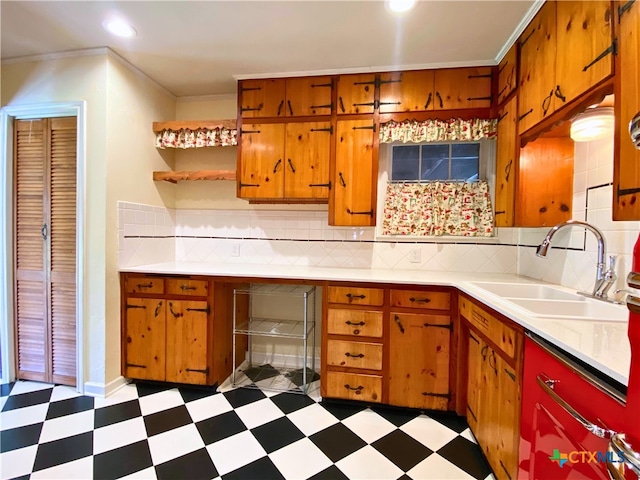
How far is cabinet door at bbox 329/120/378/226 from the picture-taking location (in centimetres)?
230

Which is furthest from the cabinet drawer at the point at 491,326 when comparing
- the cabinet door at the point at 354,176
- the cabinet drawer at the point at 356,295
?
the cabinet door at the point at 354,176

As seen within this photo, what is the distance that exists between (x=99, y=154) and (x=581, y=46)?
2756 millimetres

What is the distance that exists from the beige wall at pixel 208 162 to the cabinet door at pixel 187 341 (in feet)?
3.27

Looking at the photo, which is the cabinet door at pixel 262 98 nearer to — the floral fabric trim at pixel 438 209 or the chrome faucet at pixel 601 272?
the floral fabric trim at pixel 438 209

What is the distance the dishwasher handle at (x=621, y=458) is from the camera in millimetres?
520

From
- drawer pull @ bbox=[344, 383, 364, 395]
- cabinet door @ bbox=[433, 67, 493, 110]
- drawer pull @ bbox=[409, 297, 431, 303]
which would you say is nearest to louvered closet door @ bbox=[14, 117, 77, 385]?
drawer pull @ bbox=[344, 383, 364, 395]

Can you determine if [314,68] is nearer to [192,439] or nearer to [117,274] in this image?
[117,274]

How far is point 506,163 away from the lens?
203 centimetres

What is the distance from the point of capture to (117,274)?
7.40ft

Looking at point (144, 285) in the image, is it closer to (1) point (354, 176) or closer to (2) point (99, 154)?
(2) point (99, 154)

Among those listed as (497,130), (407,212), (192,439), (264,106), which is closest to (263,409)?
(192,439)

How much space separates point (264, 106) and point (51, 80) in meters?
1.51

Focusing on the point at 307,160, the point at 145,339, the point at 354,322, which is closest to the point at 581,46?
the point at 307,160

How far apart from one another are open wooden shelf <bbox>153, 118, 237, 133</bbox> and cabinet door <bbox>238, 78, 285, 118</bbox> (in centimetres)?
15
